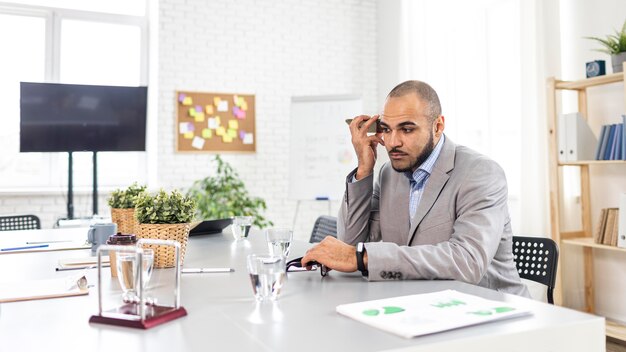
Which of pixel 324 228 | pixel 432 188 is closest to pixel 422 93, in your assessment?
pixel 432 188

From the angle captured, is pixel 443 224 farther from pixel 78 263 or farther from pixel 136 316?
pixel 78 263

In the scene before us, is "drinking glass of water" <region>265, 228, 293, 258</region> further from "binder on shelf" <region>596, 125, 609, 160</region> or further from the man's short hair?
"binder on shelf" <region>596, 125, 609, 160</region>

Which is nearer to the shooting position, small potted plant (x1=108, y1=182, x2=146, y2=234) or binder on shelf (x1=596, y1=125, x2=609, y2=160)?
small potted plant (x1=108, y1=182, x2=146, y2=234)

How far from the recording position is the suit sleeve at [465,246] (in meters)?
1.42

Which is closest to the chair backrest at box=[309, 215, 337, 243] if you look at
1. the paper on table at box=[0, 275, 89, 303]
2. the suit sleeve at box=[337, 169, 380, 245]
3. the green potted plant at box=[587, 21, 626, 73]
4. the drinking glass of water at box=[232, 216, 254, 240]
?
the drinking glass of water at box=[232, 216, 254, 240]

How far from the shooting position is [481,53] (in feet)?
15.5

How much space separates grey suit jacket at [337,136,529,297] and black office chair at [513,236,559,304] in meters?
0.11

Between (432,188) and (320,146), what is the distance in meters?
3.42

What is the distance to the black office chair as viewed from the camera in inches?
72.6

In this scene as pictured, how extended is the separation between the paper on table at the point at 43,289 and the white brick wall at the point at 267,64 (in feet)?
12.8

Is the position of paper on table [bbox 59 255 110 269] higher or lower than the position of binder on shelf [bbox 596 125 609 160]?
lower

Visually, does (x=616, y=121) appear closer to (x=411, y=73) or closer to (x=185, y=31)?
(x=411, y=73)

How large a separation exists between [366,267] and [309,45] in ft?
15.6

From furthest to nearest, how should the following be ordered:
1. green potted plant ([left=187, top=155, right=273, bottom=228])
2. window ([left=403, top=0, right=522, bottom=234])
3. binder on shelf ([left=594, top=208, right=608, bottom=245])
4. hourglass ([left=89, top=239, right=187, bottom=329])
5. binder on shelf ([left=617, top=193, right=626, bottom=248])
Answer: green potted plant ([left=187, top=155, right=273, bottom=228])
window ([left=403, top=0, right=522, bottom=234])
binder on shelf ([left=594, top=208, right=608, bottom=245])
binder on shelf ([left=617, top=193, right=626, bottom=248])
hourglass ([left=89, top=239, right=187, bottom=329])
